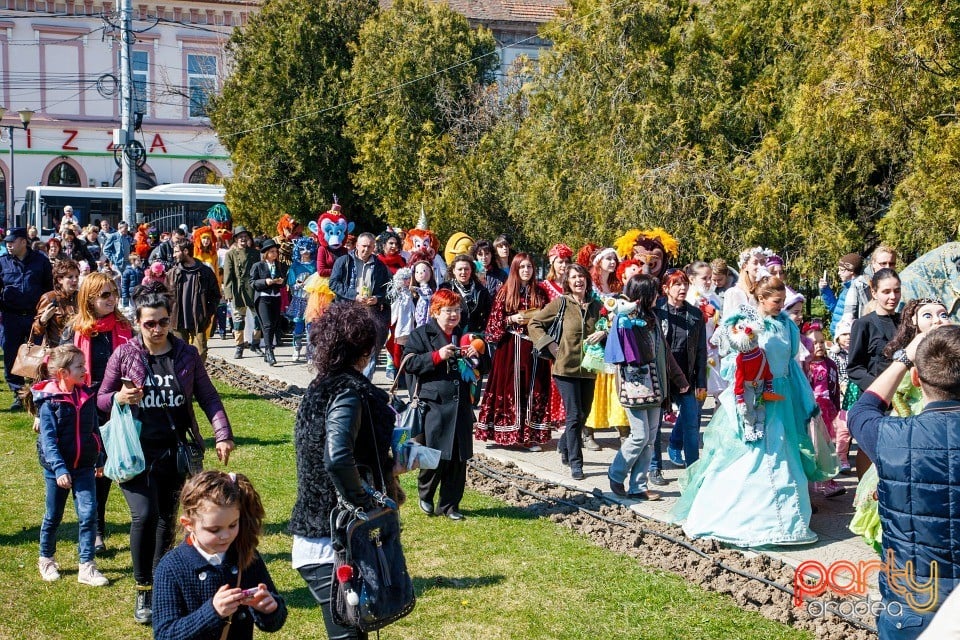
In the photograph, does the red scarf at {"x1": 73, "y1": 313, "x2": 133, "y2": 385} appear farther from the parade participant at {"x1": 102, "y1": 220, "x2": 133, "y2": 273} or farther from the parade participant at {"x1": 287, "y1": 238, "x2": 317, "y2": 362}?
the parade participant at {"x1": 102, "y1": 220, "x2": 133, "y2": 273}

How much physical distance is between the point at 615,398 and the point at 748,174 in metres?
6.16

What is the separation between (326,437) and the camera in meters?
4.22

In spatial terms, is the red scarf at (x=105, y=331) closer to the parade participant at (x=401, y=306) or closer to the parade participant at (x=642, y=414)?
the parade participant at (x=642, y=414)

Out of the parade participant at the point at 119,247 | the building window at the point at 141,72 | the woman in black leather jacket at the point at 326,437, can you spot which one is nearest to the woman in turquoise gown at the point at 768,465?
the woman in black leather jacket at the point at 326,437

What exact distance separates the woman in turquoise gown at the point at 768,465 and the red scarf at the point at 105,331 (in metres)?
4.05

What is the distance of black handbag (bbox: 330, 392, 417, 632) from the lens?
13.3ft

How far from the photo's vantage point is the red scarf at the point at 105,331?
22.9 ft

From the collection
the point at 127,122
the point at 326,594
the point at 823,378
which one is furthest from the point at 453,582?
the point at 127,122

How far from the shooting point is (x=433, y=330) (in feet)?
25.1

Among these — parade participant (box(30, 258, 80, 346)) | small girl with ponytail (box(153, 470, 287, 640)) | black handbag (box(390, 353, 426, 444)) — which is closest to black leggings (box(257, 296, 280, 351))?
parade participant (box(30, 258, 80, 346))

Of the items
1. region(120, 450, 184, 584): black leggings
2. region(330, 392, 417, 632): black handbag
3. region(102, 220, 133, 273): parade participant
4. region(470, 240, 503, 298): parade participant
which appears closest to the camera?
region(330, 392, 417, 632): black handbag

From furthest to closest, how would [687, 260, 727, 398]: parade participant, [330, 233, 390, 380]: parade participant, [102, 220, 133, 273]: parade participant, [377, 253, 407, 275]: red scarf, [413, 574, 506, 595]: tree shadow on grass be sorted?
[102, 220, 133, 273]: parade participant → [377, 253, 407, 275]: red scarf → [330, 233, 390, 380]: parade participant → [687, 260, 727, 398]: parade participant → [413, 574, 506, 595]: tree shadow on grass

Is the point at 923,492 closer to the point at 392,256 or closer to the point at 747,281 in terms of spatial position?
the point at 747,281

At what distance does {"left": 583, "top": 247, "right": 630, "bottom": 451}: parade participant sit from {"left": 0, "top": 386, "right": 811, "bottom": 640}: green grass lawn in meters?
1.95
